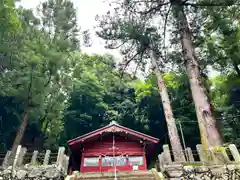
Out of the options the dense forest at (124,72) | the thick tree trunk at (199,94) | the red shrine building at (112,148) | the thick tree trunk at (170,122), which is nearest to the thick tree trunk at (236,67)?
the dense forest at (124,72)

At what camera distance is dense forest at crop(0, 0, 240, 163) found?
8.99m

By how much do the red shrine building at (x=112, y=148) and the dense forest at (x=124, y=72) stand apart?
122 inches

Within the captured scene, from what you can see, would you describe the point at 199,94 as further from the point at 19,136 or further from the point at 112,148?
the point at 19,136

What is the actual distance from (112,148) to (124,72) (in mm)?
5151

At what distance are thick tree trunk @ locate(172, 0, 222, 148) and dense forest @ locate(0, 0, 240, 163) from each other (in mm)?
29

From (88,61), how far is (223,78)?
1662cm

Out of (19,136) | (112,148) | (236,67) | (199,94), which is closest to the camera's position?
(199,94)

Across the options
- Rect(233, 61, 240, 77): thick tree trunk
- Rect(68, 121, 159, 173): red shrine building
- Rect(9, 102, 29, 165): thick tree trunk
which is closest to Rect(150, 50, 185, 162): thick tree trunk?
Rect(68, 121, 159, 173): red shrine building

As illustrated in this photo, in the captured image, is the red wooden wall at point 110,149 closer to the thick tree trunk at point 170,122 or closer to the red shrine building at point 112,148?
the red shrine building at point 112,148

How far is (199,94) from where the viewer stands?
20.2 ft

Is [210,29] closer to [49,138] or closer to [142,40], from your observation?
[142,40]

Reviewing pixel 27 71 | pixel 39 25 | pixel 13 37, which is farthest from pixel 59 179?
pixel 39 25

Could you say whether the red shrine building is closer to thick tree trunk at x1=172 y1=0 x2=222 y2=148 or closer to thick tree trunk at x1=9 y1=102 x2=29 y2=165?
thick tree trunk at x1=9 y1=102 x2=29 y2=165

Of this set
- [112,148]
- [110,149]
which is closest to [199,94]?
[112,148]
